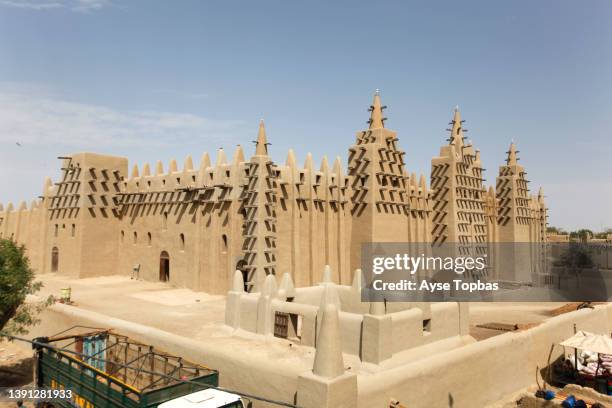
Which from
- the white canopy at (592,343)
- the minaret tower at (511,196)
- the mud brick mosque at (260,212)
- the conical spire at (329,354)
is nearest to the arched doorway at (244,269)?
the mud brick mosque at (260,212)

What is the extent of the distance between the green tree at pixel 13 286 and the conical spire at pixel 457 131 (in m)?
27.7

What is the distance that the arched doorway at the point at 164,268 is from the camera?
1230 inches

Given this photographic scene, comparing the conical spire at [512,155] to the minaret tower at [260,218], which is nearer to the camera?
the minaret tower at [260,218]

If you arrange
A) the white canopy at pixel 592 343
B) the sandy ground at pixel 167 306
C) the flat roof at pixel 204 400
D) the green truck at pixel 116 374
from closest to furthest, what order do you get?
the flat roof at pixel 204 400 → the green truck at pixel 116 374 → the white canopy at pixel 592 343 → the sandy ground at pixel 167 306

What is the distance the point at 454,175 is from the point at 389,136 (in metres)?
8.67

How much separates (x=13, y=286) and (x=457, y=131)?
29703 mm

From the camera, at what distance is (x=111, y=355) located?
→ 49.9ft

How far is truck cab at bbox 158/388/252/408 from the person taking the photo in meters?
8.80

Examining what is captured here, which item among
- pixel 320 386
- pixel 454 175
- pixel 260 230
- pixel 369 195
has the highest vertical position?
pixel 454 175

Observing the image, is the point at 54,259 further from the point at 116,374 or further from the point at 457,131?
the point at 457,131

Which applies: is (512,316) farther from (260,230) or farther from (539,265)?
(539,265)

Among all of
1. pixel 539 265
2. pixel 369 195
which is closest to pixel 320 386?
pixel 369 195

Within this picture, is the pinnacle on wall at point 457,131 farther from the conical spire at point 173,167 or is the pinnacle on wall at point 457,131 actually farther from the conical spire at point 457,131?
the conical spire at point 173,167

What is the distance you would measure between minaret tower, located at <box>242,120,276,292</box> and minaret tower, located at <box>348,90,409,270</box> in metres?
4.84
